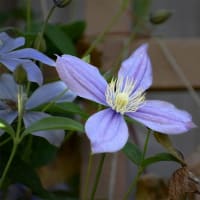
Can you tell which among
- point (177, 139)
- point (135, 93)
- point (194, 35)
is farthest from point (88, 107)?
point (194, 35)

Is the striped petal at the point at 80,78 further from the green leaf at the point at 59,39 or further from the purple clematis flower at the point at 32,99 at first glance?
the green leaf at the point at 59,39

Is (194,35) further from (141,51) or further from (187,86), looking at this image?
Answer: (141,51)

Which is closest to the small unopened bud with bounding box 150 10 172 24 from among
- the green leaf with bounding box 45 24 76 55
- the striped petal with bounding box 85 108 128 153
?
the green leaf with bounding box 45 24 76 55

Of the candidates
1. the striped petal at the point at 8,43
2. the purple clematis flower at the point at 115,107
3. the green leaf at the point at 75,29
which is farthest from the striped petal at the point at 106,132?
the green leaf at the point at 75,29

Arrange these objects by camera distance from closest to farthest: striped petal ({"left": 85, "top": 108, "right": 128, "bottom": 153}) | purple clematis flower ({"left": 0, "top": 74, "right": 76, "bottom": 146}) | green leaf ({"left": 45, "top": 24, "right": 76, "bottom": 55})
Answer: striped petal ({"left": 85, "top": 108, "right": 128, "bottom": 153}) < purple clematis flower ({"left": 0, "top": 74, "right": 76, "bottom": 146}) < green leaf ({"left": 45, "top": 24, "right": 76, "bottom": 55})

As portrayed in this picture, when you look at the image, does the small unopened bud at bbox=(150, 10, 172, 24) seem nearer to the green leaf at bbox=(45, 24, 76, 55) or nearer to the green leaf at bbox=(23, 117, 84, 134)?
the green leaf at bbox=(45, 24, 76, 55)

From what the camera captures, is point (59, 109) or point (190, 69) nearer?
point (59, 109)
